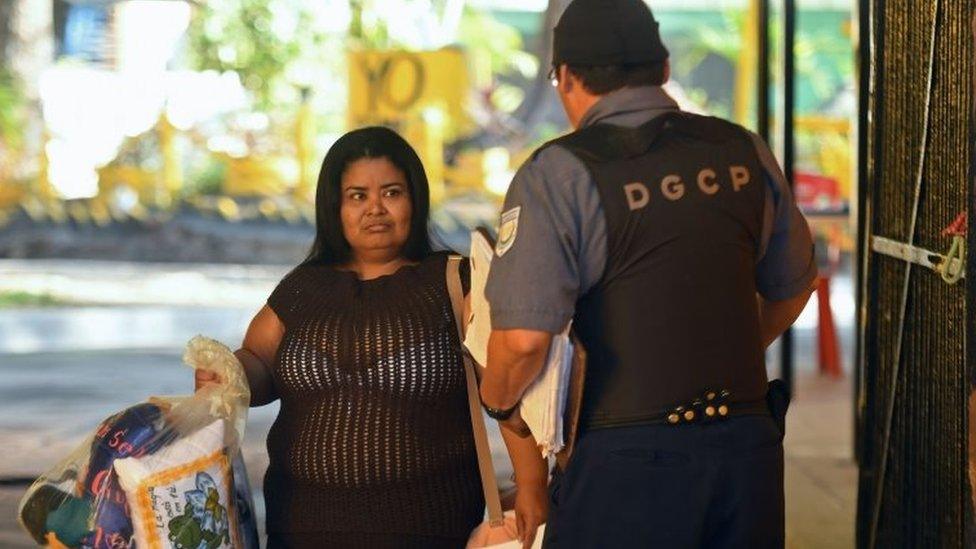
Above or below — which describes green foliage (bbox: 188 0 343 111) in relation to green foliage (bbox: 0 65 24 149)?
above

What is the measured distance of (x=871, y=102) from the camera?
16.2 feet

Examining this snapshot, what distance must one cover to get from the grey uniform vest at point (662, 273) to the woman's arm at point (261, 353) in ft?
3.46

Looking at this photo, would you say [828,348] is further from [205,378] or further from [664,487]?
[664,487]

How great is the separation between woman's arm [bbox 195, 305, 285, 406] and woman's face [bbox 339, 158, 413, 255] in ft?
1.01

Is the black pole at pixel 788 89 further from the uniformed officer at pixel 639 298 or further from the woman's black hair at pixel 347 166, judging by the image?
the uniformed officer at pixel 639 298

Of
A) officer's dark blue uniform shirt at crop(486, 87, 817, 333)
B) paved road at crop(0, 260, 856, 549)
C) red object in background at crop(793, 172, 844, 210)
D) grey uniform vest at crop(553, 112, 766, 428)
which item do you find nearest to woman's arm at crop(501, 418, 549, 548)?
grey uniform vest at crop(553, 112, 766, 428)

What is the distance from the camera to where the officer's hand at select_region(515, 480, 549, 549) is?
374 centimetres

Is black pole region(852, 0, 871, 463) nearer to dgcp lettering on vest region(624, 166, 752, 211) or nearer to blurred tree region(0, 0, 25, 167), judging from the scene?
dgcp lettering on vest region(624, 166, 752, 211)

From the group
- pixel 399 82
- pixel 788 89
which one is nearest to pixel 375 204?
pixel 788 89

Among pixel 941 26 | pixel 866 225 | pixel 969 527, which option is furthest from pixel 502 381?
pixel 866 225

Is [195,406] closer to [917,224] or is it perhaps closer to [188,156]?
[917,224]

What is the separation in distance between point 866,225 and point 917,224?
1.49 feet

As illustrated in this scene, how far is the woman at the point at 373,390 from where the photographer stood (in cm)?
397

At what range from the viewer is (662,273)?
11.2ft
